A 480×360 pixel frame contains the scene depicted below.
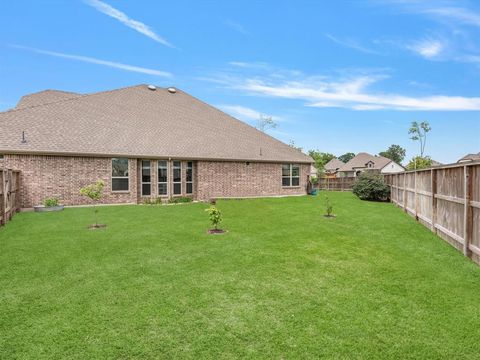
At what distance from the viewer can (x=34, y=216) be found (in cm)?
1335

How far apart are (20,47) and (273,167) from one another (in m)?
20.6

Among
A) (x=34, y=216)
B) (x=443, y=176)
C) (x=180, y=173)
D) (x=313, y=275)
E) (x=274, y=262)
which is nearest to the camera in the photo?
(x=313, y=275)

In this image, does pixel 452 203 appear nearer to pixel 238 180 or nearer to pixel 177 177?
pixel 238 180

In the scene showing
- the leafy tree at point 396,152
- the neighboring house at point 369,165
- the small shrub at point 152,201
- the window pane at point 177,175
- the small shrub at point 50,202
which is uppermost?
the leafy tree at point 396,152

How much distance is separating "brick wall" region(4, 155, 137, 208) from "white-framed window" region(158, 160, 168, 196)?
1833 mm

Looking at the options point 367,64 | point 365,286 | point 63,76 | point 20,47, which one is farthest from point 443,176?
point 63,76

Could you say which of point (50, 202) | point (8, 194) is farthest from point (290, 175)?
point (8, 194)

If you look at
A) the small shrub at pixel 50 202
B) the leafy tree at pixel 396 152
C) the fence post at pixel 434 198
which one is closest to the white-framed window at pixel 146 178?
the small shrub at pixel 50 202

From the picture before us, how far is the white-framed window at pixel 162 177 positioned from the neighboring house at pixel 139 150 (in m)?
0.06

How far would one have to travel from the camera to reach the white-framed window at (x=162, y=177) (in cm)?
1930

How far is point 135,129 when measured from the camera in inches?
794

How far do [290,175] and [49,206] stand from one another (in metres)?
16.9

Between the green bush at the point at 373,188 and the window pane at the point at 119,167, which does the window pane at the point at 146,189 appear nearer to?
the window pane at the point at 119,167

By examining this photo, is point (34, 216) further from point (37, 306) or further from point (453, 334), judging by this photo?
point (453, 334)
